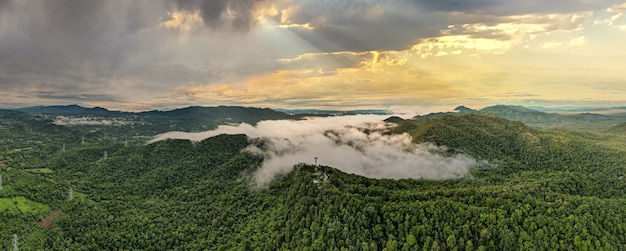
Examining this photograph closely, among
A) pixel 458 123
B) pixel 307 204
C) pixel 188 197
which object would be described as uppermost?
pixel 458 123

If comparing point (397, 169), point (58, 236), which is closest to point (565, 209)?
point (397, 169)

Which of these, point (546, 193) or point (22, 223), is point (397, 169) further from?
point (22, 223)

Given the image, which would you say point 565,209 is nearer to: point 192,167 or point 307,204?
point 307,204

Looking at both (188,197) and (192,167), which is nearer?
(188,197)

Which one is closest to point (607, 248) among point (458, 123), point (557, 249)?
point (557, 249)

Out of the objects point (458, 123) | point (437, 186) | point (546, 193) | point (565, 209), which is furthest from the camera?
point (458, 123)

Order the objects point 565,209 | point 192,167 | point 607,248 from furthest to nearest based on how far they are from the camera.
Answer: point 192,167 → point 565,209 → point 607,248

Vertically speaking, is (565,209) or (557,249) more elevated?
(565,209)
